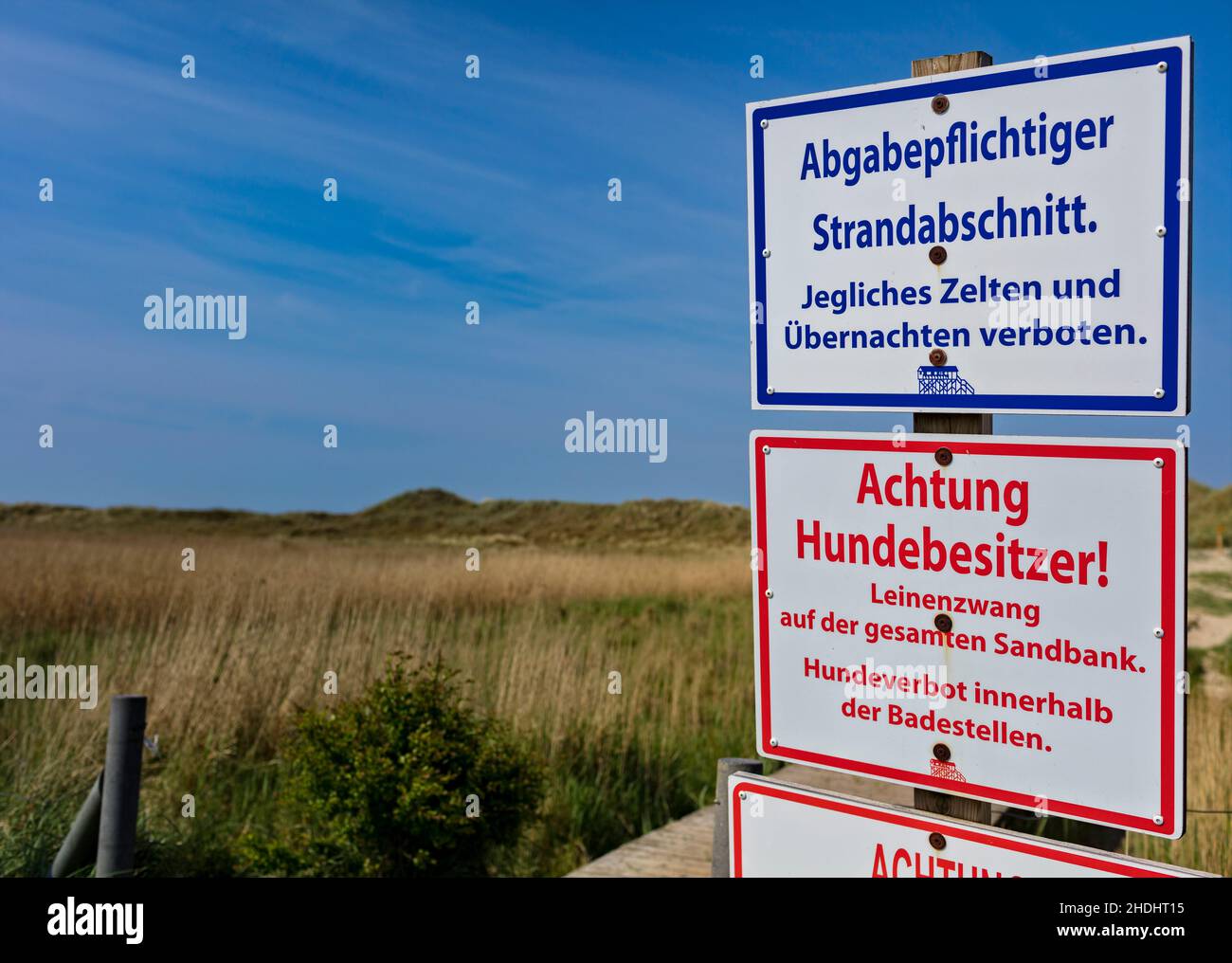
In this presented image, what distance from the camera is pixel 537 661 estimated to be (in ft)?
24.4

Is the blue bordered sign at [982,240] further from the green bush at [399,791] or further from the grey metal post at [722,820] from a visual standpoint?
the green bush at [399,791]

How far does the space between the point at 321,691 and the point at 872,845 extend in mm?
6092

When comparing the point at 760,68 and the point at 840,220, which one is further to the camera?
the point at 760,68

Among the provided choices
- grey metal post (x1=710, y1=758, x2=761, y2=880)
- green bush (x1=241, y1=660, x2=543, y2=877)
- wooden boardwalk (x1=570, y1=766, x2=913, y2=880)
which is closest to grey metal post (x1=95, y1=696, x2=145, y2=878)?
green bush (x1=241, y1=660, x2=543, y2=877)

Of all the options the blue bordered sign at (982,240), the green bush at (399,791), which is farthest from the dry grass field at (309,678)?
the blue bordered sign at (982,240)

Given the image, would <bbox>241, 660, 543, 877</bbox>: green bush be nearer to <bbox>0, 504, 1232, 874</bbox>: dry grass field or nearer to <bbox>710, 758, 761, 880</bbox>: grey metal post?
<bbox>0, 504, 1232, 874</bbox>: dry grass field

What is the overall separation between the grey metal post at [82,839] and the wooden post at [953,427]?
3695 mm

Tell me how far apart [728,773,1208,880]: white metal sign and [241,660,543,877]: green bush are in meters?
2.99

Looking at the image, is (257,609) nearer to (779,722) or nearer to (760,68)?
(760,68)

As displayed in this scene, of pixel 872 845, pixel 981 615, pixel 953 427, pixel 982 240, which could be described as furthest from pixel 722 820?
pixel 982 240
